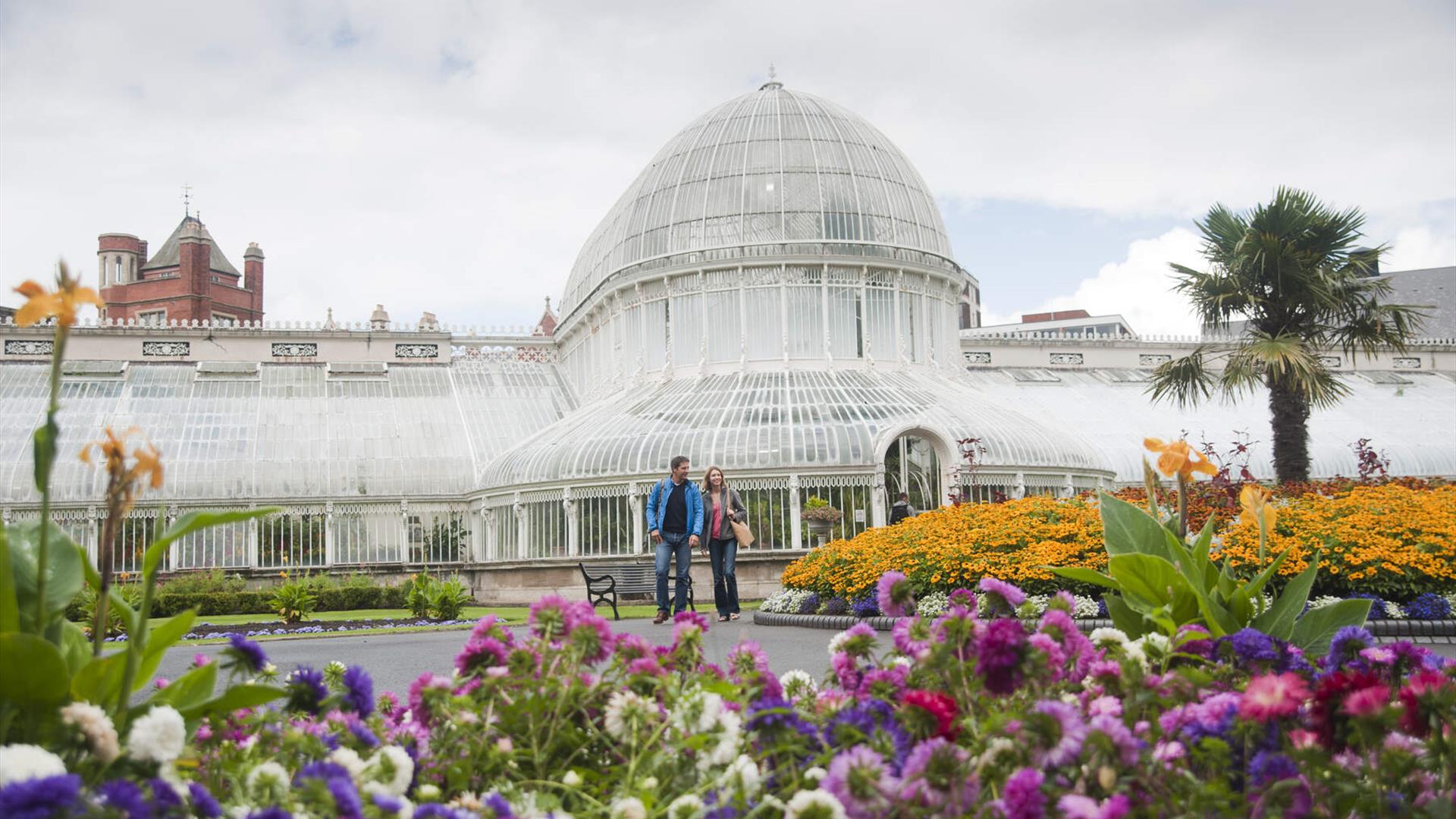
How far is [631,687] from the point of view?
402 centimetres

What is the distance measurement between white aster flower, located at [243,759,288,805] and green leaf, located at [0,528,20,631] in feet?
2.30

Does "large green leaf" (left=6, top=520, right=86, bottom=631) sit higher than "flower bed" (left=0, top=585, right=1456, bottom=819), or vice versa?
"large green leaf" (left=6, top=520, right=86, bottom=631)

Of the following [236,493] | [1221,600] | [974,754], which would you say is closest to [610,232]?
[236,493]

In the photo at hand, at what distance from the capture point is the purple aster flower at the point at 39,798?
8.07ft

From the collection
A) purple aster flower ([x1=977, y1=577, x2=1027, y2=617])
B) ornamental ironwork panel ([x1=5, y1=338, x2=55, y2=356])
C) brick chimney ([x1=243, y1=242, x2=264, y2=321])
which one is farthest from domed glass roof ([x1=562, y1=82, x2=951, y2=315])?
brick chimney ([x1=243, y1=242, x2=264, y2=321])

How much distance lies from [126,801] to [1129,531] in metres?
4.66

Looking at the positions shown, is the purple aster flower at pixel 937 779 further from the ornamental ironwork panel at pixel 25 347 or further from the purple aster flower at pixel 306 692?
the ornamental ironwork panel at pixel 25 347

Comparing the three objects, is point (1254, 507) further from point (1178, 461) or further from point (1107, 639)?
point (1107, 639)

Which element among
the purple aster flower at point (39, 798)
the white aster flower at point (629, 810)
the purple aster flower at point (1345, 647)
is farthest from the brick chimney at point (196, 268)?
the purple aster flower at point (39, 798)

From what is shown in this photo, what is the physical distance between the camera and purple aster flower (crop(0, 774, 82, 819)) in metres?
2.46

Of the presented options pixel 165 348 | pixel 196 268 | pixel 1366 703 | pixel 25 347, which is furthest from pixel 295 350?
pixel 1366 703

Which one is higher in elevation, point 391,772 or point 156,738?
point 156,738

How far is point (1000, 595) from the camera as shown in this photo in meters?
4.66

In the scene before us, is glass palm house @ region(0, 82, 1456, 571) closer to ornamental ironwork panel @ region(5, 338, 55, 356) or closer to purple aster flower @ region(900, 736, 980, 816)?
ornamental ironwork panel @ region(5, 338, 55, 356)
